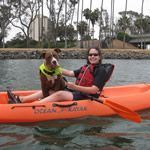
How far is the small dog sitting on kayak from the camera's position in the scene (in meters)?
6.48

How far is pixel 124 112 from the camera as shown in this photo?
682 centimetres

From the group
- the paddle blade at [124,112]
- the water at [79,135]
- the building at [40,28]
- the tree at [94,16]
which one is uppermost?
the tree at [94,16]

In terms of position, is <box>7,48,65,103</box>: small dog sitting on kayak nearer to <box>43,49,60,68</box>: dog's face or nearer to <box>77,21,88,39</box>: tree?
<box>43,49,60,68</box>: dog's face

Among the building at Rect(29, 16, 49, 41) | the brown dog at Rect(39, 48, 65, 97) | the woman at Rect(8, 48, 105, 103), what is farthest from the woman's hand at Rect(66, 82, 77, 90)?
the building at Rect(29, 16, 49, 41)

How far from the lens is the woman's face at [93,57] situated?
6773 mm

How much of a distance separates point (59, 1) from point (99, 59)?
128ft

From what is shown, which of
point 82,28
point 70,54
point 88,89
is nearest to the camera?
point 88,89

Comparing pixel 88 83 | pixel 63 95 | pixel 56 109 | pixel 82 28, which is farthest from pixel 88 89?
pixel 82 28

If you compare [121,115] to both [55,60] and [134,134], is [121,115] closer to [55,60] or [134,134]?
[134,134]

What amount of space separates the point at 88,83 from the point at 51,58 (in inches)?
35.1

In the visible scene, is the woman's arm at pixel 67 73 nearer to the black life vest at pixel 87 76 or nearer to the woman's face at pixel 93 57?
the black life vest at pixel 87 76

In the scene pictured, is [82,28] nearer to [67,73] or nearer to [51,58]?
[67,73]

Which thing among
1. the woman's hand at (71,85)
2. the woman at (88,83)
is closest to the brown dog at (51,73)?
the woman at (88,83)

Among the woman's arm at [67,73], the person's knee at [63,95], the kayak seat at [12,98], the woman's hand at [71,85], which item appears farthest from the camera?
the woman's arm at [67,73]
